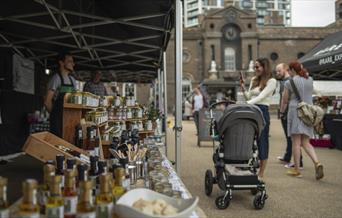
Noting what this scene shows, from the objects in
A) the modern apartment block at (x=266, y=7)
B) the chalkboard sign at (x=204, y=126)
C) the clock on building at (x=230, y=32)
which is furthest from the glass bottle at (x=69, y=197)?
the modern apartment block at (x=266, y=7)

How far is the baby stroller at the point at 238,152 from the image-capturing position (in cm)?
452

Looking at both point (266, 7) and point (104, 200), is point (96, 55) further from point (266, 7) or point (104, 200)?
point (266, 7)

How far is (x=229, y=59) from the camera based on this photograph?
159 ft

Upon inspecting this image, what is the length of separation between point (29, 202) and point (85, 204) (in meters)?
0.22

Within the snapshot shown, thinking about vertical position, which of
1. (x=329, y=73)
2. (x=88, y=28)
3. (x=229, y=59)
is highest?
(x=229, y=59)

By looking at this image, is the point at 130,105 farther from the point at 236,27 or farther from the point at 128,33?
the point at 236,27

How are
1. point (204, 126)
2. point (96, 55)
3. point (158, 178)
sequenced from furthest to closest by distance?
point (204, 126), point (96, 55), point (158, 178)

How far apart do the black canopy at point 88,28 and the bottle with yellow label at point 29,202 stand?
13.6 ft

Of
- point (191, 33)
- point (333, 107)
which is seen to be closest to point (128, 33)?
point (333, 107)

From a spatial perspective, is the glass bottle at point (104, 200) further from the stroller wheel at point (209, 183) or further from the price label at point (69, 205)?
the stroller wheel at point (209, 183)

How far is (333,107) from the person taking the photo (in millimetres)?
11477

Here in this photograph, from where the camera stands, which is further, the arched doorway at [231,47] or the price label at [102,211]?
the arched doorway at [231,47]

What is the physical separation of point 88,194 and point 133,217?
0.21 meters

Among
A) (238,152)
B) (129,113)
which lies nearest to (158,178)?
(238,152)
